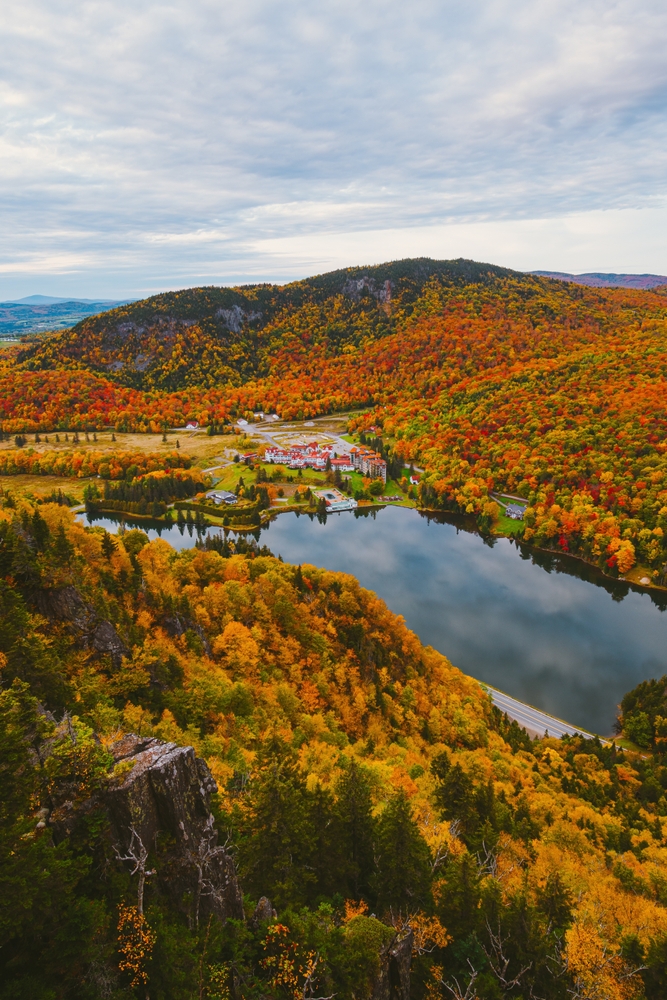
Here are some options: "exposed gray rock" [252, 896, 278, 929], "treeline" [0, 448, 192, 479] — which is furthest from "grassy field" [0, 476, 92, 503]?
"exposed gray rock" [252, 896, 278, 929]

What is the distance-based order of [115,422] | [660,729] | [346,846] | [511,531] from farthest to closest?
[115,422]
[511,531]
[660,729]
[346,846]

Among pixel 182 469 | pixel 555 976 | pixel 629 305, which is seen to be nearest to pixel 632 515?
pixel 555 976

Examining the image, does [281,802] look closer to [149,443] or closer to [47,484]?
[47,484]

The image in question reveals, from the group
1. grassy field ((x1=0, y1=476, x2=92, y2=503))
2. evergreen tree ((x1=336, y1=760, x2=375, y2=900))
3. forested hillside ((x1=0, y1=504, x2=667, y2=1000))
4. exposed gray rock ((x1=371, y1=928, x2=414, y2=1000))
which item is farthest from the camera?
grassy field ((x1=0, y1=476, x2=92, y2=503))

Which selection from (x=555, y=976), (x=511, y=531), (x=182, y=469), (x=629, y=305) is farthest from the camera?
(x=629, y=305)

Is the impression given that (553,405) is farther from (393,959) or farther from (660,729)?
(393,959)

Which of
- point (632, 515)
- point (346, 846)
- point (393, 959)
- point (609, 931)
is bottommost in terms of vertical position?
point (632, 515)

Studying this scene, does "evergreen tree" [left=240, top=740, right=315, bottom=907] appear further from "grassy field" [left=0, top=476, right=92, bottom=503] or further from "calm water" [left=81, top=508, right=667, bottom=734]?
"grassy field" [left=0, top=476, right=92, bottom=503]
